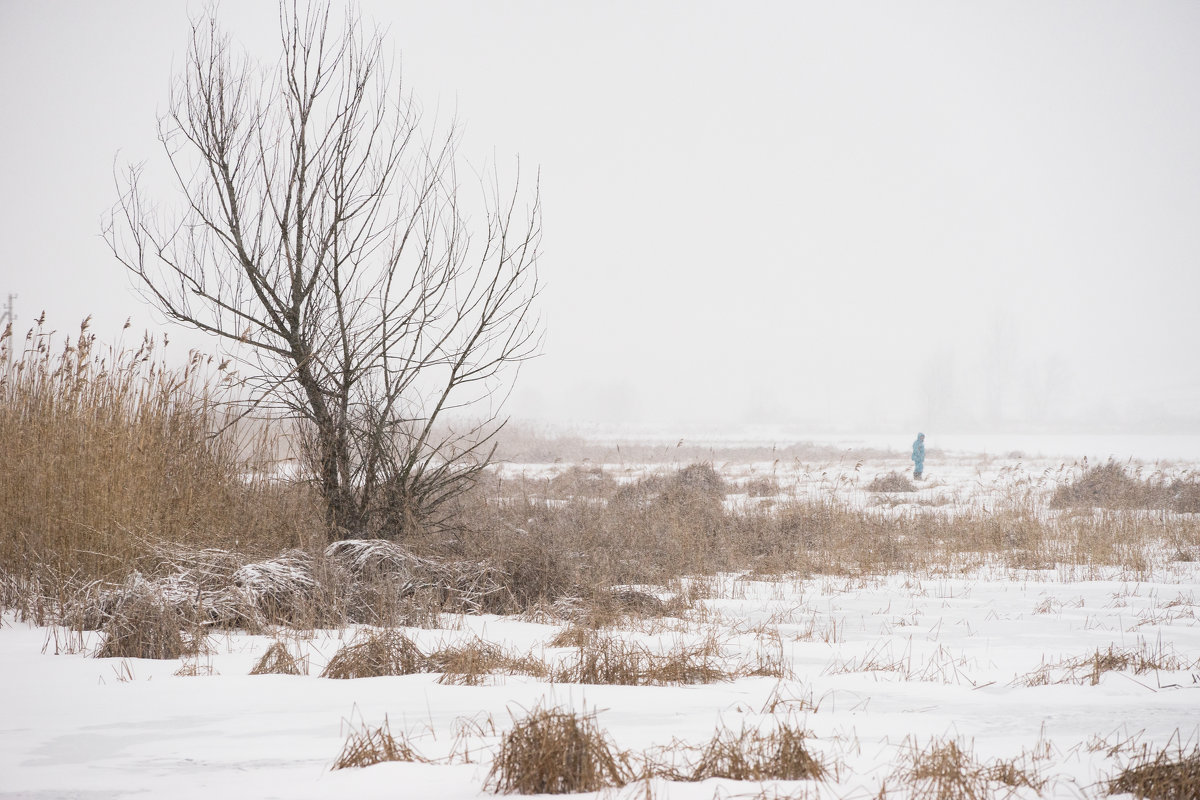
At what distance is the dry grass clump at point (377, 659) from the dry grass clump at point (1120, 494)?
11.8 metres

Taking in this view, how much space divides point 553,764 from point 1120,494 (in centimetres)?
1387

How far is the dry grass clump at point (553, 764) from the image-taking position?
2236 millimetres

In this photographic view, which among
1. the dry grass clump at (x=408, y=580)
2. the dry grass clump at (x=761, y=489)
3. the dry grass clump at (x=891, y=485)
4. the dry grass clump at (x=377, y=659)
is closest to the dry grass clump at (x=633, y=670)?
the dry grass clump at (x=377, y=659)

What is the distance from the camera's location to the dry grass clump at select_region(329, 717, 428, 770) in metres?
2.47

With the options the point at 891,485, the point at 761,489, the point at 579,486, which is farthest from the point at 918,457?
the point at 579,486

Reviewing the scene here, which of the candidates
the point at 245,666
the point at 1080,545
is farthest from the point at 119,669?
the point at 1080,545

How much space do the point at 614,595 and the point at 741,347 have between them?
154m

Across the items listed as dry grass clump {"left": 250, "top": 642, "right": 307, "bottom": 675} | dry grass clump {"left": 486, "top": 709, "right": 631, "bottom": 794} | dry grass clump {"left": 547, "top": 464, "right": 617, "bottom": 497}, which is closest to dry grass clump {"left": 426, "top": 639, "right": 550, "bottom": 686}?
dry grass clump {"left": 250, "top": 642, "right": 307, "bottom": 675}

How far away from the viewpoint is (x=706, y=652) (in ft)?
13.3

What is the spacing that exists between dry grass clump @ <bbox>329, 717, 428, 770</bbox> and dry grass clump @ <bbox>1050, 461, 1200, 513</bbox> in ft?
40.9

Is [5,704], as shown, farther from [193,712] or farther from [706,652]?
[706,652]

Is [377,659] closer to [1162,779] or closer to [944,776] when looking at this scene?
[944,776]

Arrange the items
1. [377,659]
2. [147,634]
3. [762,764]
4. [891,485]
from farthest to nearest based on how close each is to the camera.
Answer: [891,485] < [147,634] < [377,659] < [762,764]

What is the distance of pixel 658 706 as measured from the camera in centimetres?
333
